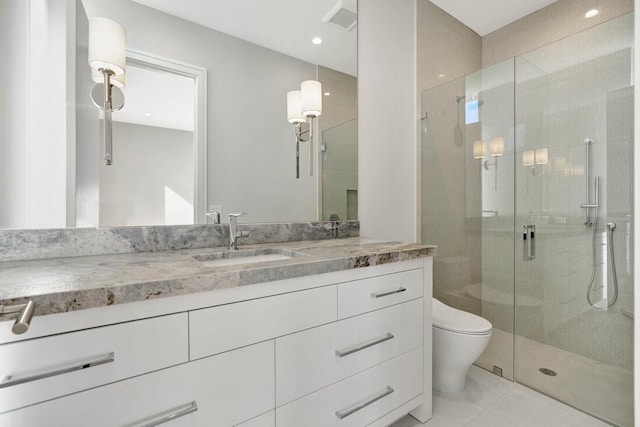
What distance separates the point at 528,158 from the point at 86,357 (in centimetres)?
256

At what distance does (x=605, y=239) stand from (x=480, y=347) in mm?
1014

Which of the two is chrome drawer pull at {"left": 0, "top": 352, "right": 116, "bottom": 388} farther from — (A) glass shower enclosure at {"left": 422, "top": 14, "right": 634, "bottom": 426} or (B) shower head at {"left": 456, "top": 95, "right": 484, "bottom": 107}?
(B) shower head at {"left": 456, "top": 95, "right": 484, "bottom": 107}

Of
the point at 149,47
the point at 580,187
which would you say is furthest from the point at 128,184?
the point at 580,187

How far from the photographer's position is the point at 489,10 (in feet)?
8.32

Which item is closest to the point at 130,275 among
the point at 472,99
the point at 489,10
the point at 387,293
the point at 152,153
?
the point at 152,153

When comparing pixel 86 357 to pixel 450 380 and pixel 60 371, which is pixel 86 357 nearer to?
pixel 60 371

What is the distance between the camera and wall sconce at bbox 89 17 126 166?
1224mm

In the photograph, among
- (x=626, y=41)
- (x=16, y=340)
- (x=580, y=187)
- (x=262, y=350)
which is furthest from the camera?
(x=580, y=187)

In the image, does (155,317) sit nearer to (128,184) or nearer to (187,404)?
(187,404)

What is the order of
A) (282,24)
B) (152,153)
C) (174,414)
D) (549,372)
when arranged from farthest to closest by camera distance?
(549,372) < (282,24) < (152,153) < (174,414)

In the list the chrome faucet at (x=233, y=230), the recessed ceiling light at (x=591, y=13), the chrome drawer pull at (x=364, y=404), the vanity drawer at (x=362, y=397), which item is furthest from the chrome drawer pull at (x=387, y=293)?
the recessed ceiling light at (x=591, y=13)

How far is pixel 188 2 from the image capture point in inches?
57.6

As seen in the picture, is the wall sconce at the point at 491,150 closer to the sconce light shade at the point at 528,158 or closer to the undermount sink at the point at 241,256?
the sconce light shade at the point at 528,158

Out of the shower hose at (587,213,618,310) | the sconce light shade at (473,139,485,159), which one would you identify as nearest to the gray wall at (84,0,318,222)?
the sconce light shade at (473,139,485,159)
